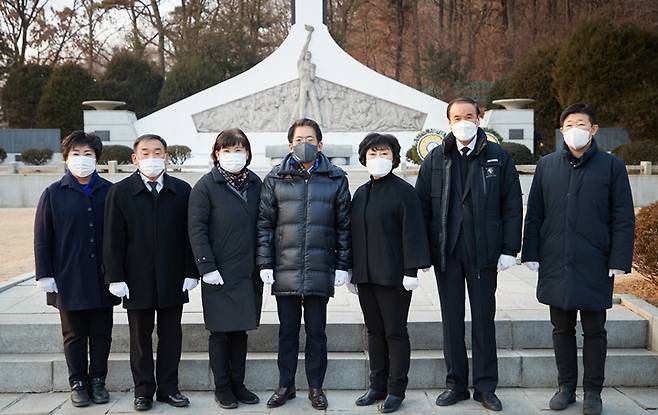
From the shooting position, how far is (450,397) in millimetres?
4129

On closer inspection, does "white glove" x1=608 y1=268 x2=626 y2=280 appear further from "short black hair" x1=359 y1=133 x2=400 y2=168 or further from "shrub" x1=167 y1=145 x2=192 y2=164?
"shrub" x1=167 y1=145 x2=192 y2=164

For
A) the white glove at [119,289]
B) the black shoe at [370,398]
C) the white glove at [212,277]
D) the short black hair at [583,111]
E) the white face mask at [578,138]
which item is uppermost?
the short black hair at [583,111]

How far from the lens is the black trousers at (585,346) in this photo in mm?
3947

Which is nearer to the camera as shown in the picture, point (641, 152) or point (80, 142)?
point (80, 142)

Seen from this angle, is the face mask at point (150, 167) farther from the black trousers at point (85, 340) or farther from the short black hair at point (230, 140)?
the black trousers at point (85, 340)

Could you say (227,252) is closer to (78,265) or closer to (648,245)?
(78,265)

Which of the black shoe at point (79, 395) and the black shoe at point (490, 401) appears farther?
the black shoe at point (79, 395)

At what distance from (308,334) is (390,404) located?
671 mm

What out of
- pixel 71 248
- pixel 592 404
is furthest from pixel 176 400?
pixel 592 404

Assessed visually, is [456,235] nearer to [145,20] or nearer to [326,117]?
[326,117]

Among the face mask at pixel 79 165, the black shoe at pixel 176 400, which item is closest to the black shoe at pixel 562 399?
the black shoe at pixel 176 400

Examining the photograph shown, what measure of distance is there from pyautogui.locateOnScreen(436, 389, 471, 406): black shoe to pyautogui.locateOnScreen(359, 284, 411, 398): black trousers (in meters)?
0.25

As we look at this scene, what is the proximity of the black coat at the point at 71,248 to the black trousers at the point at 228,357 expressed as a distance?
28.6 inches

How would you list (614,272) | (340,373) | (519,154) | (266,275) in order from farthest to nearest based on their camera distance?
1. (519,154)
2. (340,373)
3. (266,275)
4. (614,272)
